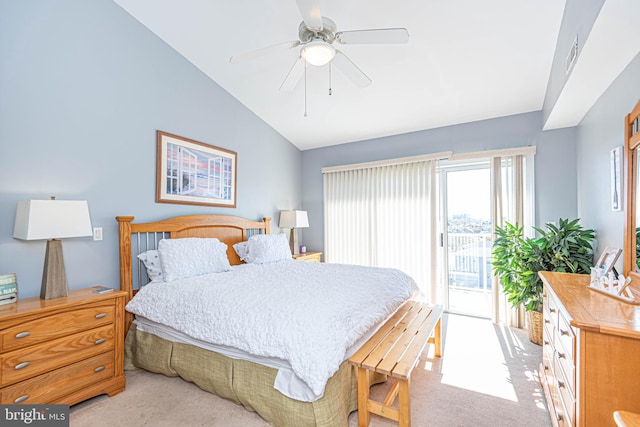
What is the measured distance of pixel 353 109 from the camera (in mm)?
3824

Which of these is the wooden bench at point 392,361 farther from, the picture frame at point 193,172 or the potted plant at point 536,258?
the picture frame at point 193,172

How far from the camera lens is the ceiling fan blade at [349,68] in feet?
7.20

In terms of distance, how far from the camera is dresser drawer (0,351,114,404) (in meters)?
1.71

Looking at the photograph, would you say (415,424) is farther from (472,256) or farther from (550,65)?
(550,65)

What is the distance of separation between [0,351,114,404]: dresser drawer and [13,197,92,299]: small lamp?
0.51 metres

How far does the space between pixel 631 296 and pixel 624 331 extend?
600 millimetres

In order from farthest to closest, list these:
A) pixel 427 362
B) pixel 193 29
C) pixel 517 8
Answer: pixel 193 29 → pixel 427 362 → pixel 517 8

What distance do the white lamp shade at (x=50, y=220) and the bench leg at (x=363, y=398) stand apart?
2.15 meters

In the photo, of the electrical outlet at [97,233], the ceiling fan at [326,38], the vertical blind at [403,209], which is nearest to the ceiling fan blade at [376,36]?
the ceiling fan at [326,38]

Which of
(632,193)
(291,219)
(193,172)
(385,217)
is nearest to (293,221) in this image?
(291,219)

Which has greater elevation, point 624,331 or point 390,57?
point 390,57

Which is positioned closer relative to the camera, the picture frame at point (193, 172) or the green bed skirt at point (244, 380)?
the green bed skirt at point (244, 380)

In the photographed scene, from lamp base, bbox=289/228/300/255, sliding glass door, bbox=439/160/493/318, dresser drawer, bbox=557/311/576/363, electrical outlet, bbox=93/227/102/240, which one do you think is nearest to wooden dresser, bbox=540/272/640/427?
dresser drawer, bbox=557/311/576/363

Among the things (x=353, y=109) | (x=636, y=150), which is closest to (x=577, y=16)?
(x=636, y=150)
